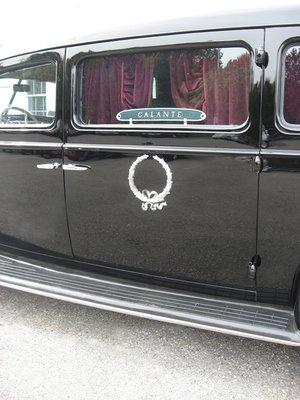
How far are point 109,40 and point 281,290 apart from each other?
1.87 meters

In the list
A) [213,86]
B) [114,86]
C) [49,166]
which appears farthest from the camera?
[49,166]

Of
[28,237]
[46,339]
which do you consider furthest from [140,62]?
[46,339]

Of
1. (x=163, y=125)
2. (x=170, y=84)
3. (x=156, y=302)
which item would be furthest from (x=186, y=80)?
(x=156, y=302)

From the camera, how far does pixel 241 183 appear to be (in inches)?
111

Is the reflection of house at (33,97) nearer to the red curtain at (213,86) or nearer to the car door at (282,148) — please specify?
the red curtain at (213,86)

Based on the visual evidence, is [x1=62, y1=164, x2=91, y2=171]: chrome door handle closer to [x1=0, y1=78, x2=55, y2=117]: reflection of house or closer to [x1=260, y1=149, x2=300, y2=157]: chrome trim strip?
[x1=0, y1=78, x2=55, y2=117]: reflection of house

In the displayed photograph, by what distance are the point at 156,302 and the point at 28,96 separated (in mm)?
1748

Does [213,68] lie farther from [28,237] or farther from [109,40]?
[28,237]

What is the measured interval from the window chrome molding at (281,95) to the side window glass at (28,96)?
1513mm

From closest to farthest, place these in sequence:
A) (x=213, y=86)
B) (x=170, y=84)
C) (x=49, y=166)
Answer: (x=213, y=86) → (x=170, y=84) → (x=49, y=166)

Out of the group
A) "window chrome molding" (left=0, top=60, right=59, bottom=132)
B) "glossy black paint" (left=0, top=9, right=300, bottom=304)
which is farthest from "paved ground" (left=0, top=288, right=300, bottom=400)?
"window chrome molding" (left=0, top=60, right=59, bottom=132)

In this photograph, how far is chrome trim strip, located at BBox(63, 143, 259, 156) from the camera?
9.23ft

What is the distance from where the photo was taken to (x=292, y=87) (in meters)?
2.71

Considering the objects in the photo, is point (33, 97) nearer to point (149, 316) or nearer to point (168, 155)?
point (168, 155)
